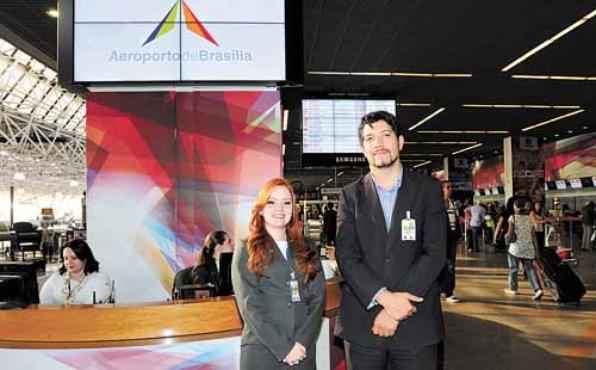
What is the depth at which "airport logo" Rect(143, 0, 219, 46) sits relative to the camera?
3994 mm

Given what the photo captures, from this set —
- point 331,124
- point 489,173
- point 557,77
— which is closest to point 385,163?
point 331,124

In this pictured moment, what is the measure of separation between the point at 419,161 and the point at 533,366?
21.5 m

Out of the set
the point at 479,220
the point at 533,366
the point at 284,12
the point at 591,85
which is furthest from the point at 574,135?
the point at 284,12

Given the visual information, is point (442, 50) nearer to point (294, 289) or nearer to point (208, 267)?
point (208, 267)

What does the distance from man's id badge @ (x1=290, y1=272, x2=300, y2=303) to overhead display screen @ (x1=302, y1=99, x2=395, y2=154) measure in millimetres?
5516

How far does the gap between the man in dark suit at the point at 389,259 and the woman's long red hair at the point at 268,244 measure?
161mm

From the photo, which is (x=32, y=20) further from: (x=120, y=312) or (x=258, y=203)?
(x=258, y=203)

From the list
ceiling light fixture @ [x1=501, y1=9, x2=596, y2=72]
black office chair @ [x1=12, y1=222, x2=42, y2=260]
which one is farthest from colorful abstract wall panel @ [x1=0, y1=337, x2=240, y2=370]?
black office chair @ [x1=12, y1=222, x2=42, y2=260]

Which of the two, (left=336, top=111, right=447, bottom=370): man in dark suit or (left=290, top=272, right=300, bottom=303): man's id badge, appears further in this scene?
(left=290, top=272, right=300, bottom=303): man's id badge

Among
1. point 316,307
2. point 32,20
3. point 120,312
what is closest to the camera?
point 316,307

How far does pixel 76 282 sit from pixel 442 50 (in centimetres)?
591

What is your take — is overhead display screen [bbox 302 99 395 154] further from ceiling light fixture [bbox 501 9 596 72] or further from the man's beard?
the man's beard

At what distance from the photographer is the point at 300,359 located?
7.00 ft

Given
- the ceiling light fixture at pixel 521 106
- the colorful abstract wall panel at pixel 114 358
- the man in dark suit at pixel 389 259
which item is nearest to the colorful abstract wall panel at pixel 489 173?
the ceiling light fixture at pixel 521 106
